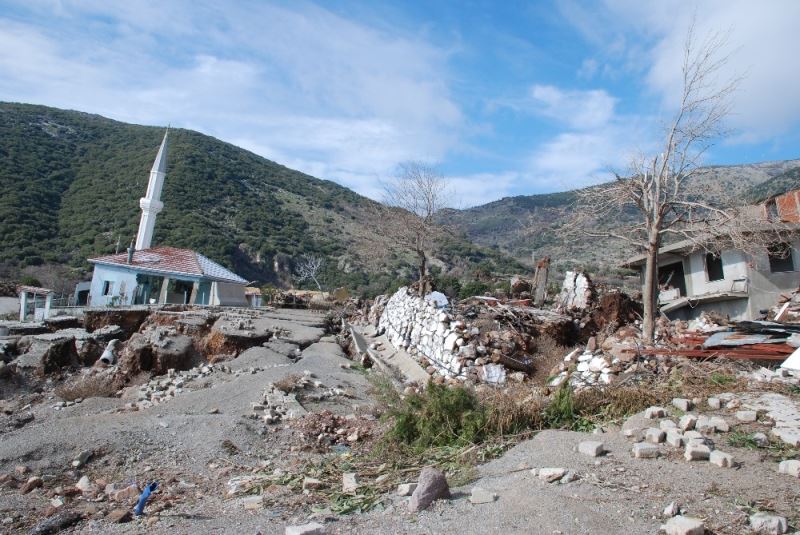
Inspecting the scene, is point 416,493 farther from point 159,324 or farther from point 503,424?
point 159,324

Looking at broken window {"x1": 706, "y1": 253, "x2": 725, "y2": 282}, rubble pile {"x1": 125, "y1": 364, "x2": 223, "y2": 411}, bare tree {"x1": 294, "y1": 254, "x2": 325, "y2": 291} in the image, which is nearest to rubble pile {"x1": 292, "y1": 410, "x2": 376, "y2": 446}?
rubble pile {"x1": 125, "y1": 364, "x2": 223, "y2": 411}

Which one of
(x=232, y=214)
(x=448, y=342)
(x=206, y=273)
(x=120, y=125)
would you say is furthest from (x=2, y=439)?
(x=120, y=125)

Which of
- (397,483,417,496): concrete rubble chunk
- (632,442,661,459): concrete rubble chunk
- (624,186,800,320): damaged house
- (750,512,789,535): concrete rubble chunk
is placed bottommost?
(397,483,417,496): concrete rubble chunk

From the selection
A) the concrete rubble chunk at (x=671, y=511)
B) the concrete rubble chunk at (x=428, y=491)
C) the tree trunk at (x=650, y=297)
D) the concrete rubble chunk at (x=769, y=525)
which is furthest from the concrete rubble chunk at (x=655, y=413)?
the tree trunk at (x=650, y=297)

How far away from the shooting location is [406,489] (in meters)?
5.11

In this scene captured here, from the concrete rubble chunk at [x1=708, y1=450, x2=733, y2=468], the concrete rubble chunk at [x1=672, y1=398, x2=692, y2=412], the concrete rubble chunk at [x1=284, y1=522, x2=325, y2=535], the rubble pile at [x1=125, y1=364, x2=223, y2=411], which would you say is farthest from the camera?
the rubble pile at [x1=125, y1=364, x2=223, y2=411]

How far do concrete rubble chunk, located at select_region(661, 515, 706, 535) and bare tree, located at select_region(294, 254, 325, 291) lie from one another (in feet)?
132

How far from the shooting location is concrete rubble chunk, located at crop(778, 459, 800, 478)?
186 inches

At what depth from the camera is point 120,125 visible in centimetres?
7538

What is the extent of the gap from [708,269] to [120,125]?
248 ft

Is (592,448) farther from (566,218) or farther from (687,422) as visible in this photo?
(566,218)

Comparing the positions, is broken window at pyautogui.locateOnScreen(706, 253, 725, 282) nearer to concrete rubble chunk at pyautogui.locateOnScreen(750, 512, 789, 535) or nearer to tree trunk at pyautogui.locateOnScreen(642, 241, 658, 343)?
tree trunk at pyautogui.locateOnScreen(642, 241, 658, 343)

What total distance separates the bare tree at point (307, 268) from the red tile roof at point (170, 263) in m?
15.1

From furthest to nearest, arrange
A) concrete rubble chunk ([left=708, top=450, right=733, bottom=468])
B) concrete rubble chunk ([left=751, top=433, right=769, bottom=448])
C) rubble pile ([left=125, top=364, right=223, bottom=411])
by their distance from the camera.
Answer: rubble pile ([left=125, top=364, right=223, bottom=411])
concrete rubble chunk ([left=751, top=433, right=769, bottom=448])
concrete rubble chunk ([left=708, top=450, right=733, bottom=468])
